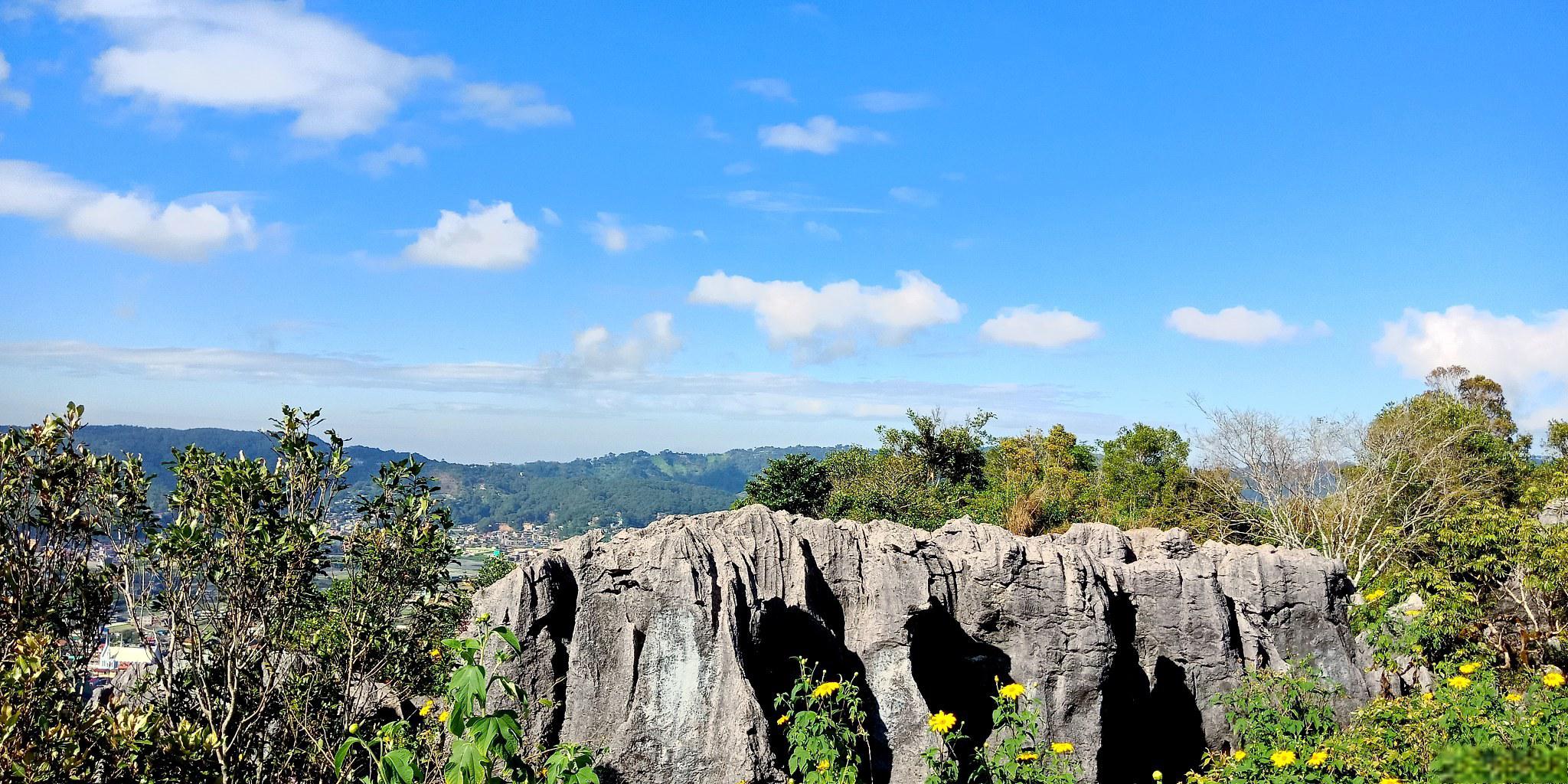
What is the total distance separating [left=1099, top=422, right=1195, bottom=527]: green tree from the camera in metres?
27.7

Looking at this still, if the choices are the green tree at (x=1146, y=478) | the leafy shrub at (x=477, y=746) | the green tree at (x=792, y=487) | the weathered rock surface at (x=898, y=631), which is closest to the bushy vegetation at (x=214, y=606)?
the leafy shrub at (x=477, y=746)

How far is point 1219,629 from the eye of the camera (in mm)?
12594

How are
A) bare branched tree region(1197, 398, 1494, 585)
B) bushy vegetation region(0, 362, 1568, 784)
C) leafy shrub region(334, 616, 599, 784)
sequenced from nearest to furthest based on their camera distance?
leafy shrub region(334, 616, 599, 784) → bushy vegetation region(0, 362, 1568, 784) → bare branched tree region(1197, 398, 1494, 585)

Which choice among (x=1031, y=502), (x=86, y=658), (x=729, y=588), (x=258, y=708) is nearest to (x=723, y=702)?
(x=729, y=588)

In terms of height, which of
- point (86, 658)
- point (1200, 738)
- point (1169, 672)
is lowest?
point (1200, 738)

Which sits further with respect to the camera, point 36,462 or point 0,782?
point 36,462

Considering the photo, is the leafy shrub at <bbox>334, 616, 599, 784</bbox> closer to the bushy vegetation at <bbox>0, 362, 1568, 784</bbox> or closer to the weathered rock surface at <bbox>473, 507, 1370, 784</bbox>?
the bushy vegetation at <bbox>0, 362, 1568, 784</bbox>

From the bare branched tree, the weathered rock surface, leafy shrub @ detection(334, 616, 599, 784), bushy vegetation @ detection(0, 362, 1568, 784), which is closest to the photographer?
leafy shrub @ detection(334, 616, 599, 784)

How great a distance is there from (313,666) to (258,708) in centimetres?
71

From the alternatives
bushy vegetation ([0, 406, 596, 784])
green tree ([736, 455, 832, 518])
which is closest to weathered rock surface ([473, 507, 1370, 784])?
bushy vegetation ([0, 406, 596, 784])

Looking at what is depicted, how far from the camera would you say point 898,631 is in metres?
10.6

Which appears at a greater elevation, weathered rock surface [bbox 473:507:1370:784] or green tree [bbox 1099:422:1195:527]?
green tree [bbox 1099:422:1195:527]

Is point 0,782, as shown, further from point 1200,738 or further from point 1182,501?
point 1182,501

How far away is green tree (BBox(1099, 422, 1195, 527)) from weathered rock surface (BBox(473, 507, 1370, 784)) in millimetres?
12879
